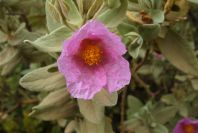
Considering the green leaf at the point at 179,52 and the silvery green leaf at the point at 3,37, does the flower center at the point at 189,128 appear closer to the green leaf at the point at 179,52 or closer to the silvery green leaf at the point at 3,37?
the green leaf at the point at 179,52

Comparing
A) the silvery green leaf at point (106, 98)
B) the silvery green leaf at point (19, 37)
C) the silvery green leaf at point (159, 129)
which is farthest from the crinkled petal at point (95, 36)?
the silvery green leaf at point (159, 129)

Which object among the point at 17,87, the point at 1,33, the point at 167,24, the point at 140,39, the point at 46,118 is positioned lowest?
the point at 17,87

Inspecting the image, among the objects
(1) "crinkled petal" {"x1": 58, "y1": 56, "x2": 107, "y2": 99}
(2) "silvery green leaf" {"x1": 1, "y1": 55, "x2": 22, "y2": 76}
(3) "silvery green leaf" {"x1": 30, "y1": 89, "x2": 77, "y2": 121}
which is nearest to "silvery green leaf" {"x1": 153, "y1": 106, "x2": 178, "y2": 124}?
(3) "silvery green leaf" {"x1": 30, "y1": 89, "x2": 77, "y2": 121}

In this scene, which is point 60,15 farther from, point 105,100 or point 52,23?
point 105,100

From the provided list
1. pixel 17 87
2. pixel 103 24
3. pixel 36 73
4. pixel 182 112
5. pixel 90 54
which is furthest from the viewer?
pixel 17 87

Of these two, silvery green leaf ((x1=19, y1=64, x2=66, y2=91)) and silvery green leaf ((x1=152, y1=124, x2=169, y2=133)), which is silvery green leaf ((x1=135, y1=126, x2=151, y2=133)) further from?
silvery green leaf ((x1=19, y1=64, x2=66, y2=91))

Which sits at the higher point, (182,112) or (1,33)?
(1,33)

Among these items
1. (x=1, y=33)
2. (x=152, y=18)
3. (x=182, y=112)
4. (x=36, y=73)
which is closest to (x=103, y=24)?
(x=152, y=18)

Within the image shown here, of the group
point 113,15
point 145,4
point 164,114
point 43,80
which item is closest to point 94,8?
point 113,15
